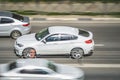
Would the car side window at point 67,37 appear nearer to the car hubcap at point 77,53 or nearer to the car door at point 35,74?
the car hubcap at point 77,53

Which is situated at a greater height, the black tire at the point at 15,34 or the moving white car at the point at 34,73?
the black tire at the point at 15,34

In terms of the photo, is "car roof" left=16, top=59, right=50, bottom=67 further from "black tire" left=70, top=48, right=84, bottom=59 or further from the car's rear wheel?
"black tire" left=70, top=48, right=84, bottom=59

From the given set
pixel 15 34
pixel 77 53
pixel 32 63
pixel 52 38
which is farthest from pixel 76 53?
pixel 32 63

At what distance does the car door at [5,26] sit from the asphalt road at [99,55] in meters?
0.40

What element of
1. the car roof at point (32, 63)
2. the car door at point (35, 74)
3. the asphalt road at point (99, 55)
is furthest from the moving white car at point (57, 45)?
the car door at point (35, 74)

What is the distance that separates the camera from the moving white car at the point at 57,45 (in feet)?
62.6

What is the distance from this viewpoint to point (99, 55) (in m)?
19.9

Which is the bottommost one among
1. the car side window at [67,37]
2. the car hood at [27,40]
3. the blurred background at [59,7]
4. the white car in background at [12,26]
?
the car hood at [27,40]

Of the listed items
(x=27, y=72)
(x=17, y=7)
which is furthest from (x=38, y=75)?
(x=17, y=7)

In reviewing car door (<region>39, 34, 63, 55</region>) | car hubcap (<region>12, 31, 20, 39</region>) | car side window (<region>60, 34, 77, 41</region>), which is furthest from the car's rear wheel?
car hubcap (<region>12, 31, 20, 39</region>)

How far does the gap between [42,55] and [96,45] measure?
11.6ft

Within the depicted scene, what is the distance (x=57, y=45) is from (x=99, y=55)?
2.28m

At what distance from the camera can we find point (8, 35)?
22.5 meters

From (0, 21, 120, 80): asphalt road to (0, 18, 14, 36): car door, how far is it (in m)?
0.40
